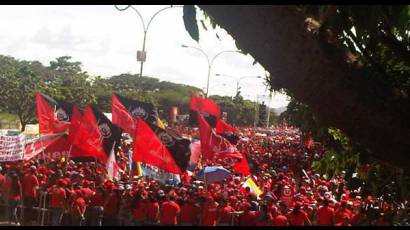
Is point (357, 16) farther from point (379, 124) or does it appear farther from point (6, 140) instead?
point (6, 140)

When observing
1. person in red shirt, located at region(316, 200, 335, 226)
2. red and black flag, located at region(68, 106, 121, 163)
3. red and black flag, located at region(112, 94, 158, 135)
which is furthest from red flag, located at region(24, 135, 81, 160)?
person in red shirt, located at region(316, 200, 335, 226)

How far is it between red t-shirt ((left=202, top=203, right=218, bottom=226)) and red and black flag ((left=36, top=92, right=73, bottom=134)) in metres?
5.48

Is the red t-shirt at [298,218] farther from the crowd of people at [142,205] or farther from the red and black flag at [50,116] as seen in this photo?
the red and black flag at [50,116]

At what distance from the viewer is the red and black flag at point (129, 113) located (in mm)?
15789

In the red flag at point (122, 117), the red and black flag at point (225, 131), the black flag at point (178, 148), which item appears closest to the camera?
the black flag at point (178, 148)

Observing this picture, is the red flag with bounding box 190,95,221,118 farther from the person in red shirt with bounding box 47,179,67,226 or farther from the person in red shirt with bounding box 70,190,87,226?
the person in red shirt with bounding box 70,190,87,226

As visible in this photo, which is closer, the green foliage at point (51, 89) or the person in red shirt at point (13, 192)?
the person in red shirt at point (13, 192)

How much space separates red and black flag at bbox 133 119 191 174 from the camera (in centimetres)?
1218

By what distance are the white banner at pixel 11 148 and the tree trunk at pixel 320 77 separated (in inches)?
514

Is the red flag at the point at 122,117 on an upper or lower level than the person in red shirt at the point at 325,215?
upper

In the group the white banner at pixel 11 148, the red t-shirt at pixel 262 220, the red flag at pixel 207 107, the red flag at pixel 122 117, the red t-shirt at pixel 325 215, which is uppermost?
the red flag at pixel 207 107

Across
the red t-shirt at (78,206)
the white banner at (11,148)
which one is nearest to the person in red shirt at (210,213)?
the red t-shirt at (78,206)

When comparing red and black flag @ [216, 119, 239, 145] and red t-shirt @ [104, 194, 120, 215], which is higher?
red and black flag @ [216, 119, 239, 145]

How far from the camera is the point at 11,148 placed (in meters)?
14.4
